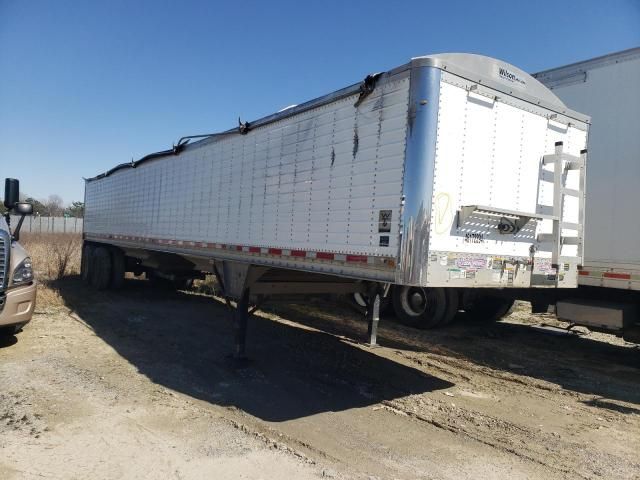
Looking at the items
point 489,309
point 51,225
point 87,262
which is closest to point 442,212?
point 489,309

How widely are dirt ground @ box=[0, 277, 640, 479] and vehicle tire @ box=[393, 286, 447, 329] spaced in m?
0.48

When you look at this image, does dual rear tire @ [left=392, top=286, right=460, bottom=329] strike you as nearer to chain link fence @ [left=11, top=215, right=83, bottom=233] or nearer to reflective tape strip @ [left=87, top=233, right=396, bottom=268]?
reflective tape strip @ [left=87, top=233, right=396, bottom=268]

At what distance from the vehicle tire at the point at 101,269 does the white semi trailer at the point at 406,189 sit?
20.8 feet

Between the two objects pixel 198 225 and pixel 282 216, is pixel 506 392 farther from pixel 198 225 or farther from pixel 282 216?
pixel 198 225

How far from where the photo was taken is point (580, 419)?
203 inches

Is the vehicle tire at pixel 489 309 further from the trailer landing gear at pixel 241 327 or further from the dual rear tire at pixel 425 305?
the trailer landing gear at pixel 241 327

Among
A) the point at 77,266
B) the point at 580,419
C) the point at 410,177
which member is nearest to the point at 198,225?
the point at 410,177

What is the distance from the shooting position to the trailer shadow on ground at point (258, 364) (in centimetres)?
536

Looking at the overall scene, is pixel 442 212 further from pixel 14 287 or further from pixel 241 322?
pixel 14 287

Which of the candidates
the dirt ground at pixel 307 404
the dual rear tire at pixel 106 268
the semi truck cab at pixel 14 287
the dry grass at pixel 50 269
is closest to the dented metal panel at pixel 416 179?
the dirt ground at pixel 307 404

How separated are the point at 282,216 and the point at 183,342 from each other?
3.03 meters

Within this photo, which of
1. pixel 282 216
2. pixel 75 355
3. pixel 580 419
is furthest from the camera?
pixel 75 355

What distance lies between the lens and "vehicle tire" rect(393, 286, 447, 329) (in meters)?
9.49

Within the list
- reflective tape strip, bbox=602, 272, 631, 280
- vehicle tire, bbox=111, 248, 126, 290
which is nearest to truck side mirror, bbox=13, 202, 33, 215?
vehicle tire, bbox=111, 248, 126, 290
